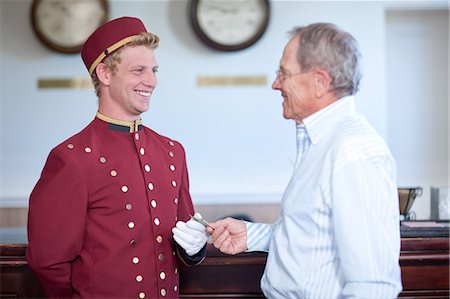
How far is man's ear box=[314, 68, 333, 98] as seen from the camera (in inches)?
59.8

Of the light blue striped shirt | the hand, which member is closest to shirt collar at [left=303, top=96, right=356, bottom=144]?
the light blue striped shirt

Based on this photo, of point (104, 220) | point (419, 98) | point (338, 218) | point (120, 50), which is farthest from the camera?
point (419, 98)

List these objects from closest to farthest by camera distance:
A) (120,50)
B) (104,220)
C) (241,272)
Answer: (104,220) → (120,50) → (241,272)

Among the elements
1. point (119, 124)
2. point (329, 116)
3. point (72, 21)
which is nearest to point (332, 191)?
point (329, 116)

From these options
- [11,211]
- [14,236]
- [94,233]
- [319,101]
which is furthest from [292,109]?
[11,211]

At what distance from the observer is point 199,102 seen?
415 centimetres

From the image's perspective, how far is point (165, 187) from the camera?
191cm

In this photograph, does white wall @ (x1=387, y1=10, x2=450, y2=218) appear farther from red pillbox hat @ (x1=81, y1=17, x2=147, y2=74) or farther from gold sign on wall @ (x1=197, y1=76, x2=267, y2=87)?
red pillbox hat @ (x1=81, y1=17, x2=147, y2=74)

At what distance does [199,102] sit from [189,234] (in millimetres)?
2432

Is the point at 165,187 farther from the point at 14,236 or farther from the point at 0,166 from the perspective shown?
the point at 0,166

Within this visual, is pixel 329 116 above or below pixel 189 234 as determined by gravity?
above

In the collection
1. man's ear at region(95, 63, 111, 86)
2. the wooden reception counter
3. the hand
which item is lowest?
the wooden reception counter

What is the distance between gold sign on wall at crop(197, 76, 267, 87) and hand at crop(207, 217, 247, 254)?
240 cm

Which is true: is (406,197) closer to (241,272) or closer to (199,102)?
(241,272)
